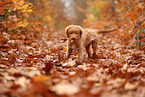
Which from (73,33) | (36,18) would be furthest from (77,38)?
(36,18)

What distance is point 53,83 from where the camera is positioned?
1.76 metres

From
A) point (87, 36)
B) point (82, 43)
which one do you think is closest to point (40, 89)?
point (82, 43)

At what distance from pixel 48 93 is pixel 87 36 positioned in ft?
12.9

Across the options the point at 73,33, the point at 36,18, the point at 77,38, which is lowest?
the point at 77,38

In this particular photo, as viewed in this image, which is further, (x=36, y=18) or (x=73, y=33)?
(x=36, y=18)

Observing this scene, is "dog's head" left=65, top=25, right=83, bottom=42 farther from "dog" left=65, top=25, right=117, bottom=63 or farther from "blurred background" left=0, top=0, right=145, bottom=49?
"blurred background" left=0, top=0, right=145, bottom=49

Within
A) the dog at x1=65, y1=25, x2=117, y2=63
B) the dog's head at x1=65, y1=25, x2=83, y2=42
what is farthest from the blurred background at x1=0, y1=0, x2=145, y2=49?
the dog's head at x1=65, y1=25, x2=83, y2=42

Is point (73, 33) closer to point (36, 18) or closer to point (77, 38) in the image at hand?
point (77, 38)

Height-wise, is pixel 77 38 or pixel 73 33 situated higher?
pixel 73 33

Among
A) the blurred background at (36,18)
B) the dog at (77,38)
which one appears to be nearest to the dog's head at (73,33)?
the dog at (77,38)

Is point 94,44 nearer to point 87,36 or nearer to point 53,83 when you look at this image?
point 87,36

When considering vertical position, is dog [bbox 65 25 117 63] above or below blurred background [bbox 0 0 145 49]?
below

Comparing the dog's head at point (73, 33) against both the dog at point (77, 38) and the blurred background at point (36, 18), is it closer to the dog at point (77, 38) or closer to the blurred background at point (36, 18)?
the dog at point (77, 38)

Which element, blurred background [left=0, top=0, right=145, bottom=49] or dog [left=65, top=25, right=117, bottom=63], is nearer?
dog [left=65, top=25, right=117, bottom=63]
